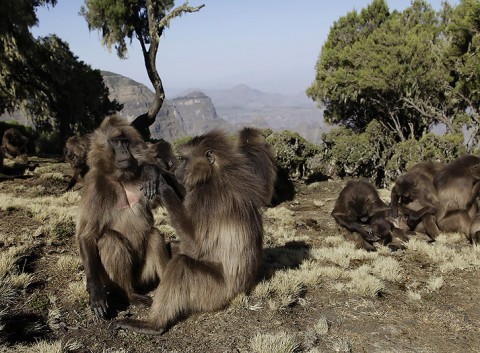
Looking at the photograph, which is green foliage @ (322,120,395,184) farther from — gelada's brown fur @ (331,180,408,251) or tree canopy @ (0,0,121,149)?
tree canopy @ (0,0,121,149)

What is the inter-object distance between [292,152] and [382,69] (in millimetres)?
10504

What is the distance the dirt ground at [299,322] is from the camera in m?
4.43

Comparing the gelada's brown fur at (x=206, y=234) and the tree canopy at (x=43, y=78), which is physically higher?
the tree canopy at (x=43, y=78)

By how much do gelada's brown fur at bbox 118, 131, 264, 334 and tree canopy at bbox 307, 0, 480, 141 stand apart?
75.2 ft

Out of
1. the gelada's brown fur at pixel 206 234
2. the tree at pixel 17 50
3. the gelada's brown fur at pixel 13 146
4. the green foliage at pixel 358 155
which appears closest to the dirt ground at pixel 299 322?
the gelada's brown fur at pixel 206 234

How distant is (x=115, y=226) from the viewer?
514cm

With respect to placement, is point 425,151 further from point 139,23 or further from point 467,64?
point 139,23

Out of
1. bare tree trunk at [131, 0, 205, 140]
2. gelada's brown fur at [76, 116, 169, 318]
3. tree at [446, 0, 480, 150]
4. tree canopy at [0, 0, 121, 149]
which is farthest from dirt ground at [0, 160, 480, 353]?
tree at [446, 0, 480, 150]

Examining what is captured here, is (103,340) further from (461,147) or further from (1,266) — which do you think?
(461,147)

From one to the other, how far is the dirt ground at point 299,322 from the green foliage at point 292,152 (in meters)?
12.8

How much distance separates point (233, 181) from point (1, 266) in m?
3.20

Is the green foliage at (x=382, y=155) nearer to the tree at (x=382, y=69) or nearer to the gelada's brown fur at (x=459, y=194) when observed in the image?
the tree at (x=382, y=69)

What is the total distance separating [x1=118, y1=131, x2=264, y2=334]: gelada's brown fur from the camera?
4578 mm

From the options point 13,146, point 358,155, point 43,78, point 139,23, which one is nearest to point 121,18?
point 139,23
